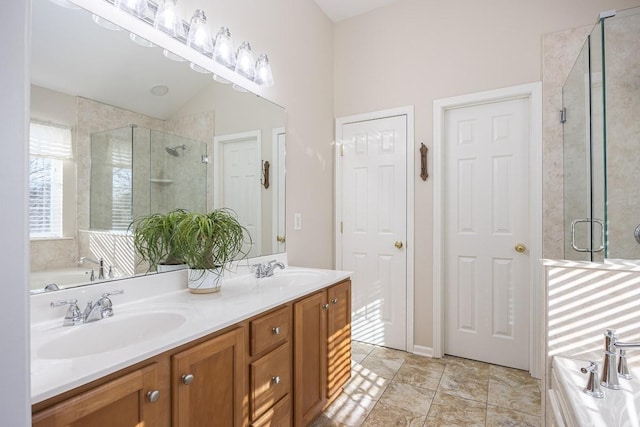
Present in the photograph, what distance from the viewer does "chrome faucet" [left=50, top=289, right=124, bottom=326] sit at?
3.75ft

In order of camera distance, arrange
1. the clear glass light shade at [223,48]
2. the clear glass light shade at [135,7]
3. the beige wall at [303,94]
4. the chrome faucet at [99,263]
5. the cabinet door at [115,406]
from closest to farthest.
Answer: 1. the cabinet door at [115,406]
2. the chrome faucet at [99,263]
3. the clear glass light shade at [135,7]
4. the clear glass light shade at [223,48]
5. the beige wall at [303,94]

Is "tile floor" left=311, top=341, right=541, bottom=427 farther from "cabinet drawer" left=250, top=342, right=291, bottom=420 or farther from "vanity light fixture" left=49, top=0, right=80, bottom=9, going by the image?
"vanity light fixture" left=49, top=0, right=80, bottom=9

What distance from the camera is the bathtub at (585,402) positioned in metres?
1.01

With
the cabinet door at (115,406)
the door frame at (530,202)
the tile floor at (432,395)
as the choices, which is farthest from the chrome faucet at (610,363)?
the cabinet door at (115,406)

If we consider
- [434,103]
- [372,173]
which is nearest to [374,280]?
[372,173]

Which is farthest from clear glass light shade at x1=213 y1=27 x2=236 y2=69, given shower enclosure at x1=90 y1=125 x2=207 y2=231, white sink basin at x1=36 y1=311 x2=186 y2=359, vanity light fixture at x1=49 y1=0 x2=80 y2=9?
white sink basin at x1=36 y1=311 x2=186 y2=359

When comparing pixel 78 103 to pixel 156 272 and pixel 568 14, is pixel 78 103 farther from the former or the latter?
pixel 568 14

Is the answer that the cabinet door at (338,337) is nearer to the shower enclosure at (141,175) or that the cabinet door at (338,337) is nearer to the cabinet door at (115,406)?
the shower enclosure at (141,175)

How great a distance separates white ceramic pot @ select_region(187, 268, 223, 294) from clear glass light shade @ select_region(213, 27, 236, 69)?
1167 millimetres

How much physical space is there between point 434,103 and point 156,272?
7.84ft

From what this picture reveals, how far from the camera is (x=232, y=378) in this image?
48.3 inches

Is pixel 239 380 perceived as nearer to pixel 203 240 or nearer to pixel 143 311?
pixel 143 311

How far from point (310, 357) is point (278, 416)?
33cm

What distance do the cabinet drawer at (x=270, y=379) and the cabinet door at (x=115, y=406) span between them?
1.44 feet
